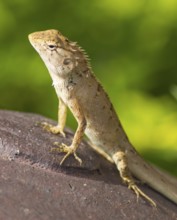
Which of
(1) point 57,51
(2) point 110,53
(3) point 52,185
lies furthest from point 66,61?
(2) point 110,53

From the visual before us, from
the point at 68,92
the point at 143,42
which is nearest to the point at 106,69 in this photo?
the point at 143,42

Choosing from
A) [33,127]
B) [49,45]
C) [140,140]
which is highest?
[49,45]

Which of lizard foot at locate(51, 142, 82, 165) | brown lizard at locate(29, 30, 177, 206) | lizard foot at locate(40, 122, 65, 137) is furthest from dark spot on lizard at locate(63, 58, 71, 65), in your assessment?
lizard foot at locate(51, 142, 82, 165)

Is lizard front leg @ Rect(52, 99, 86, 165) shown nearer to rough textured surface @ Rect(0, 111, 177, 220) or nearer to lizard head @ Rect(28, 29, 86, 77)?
rough textured surface @ Rect(0, 111, 177, 220)

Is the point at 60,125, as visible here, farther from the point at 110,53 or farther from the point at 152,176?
the point at 110,53

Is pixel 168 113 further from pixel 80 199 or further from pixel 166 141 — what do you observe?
pixel 80 199

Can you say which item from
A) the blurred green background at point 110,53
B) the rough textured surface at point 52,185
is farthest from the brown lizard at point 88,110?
the blurred green background at point 110,53
